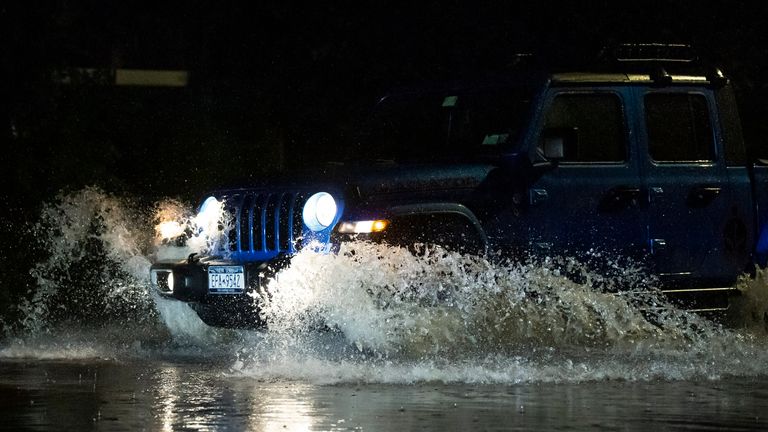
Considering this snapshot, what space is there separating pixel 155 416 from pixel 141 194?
36.9 feet

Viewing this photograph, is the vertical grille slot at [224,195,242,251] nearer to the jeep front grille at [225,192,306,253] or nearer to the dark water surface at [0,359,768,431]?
the jeep front grille at [225,192,306,253]

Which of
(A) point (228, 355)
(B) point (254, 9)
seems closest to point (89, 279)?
(A) point (228, 355)

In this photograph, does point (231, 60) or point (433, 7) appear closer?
point (433, 7)

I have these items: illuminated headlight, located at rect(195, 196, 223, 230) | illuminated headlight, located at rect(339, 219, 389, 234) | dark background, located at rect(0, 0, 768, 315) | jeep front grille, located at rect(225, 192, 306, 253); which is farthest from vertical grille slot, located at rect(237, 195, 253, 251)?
dark background, located at rect(0, 0, 768, 315)

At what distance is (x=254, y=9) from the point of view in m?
23.3

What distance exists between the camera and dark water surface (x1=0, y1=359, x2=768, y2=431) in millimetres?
8219

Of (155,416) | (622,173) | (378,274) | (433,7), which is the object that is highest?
(433,7)

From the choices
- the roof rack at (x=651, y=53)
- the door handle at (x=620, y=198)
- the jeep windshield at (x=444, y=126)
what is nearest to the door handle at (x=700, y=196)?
the door handle at (x=620, y=198)

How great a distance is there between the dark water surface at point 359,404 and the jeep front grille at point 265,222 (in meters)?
0.87

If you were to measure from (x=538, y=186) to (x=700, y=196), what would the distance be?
4.11 ft

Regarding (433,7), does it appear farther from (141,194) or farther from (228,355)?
(228,355)

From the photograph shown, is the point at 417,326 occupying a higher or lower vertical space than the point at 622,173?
lower

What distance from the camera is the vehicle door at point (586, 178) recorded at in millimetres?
10797

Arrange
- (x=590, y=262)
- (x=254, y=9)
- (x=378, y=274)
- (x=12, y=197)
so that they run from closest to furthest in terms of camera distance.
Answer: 1. (x=378, y=274)
2. (x=590, y=262)
3. (x=12, y=197)
4. (x=254, y=9)
